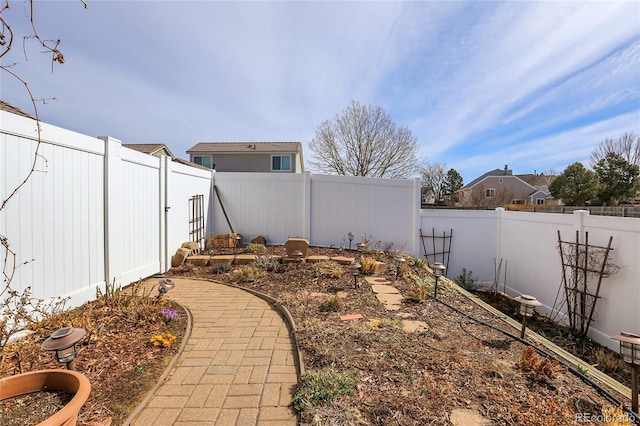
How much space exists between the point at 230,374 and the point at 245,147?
19.3 m

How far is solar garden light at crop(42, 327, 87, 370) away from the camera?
6.11 ft

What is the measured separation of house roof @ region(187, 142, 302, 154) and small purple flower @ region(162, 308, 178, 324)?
16835 millimetres

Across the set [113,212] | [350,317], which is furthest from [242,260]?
[350,317]

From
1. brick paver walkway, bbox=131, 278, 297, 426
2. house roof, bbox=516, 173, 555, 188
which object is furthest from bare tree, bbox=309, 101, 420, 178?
house roof, bbox=516, 173, 555, 188

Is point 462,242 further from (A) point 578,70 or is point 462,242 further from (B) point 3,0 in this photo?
(B) point 3,0

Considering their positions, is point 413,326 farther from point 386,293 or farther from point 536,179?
point 536,179

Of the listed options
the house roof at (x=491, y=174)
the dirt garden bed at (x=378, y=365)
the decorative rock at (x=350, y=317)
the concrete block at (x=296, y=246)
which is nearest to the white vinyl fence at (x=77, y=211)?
the dirt garden bed at (x=378, y=365)

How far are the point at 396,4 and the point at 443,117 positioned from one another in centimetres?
761

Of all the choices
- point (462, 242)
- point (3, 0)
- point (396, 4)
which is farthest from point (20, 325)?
point (462, 242)

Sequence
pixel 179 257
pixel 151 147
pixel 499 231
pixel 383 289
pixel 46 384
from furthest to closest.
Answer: pixel 151 147 < pixel 499 231 < pixel 179 257 < pixel 383 289 < pixel 46 384

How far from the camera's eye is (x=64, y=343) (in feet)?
6.17

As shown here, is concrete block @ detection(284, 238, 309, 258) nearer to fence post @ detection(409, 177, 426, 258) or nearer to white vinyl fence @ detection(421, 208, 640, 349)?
fence post @ detection(409, 177, 426, 258)

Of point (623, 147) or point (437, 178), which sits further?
point (437, 178)

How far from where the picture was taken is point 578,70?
6879 mm
